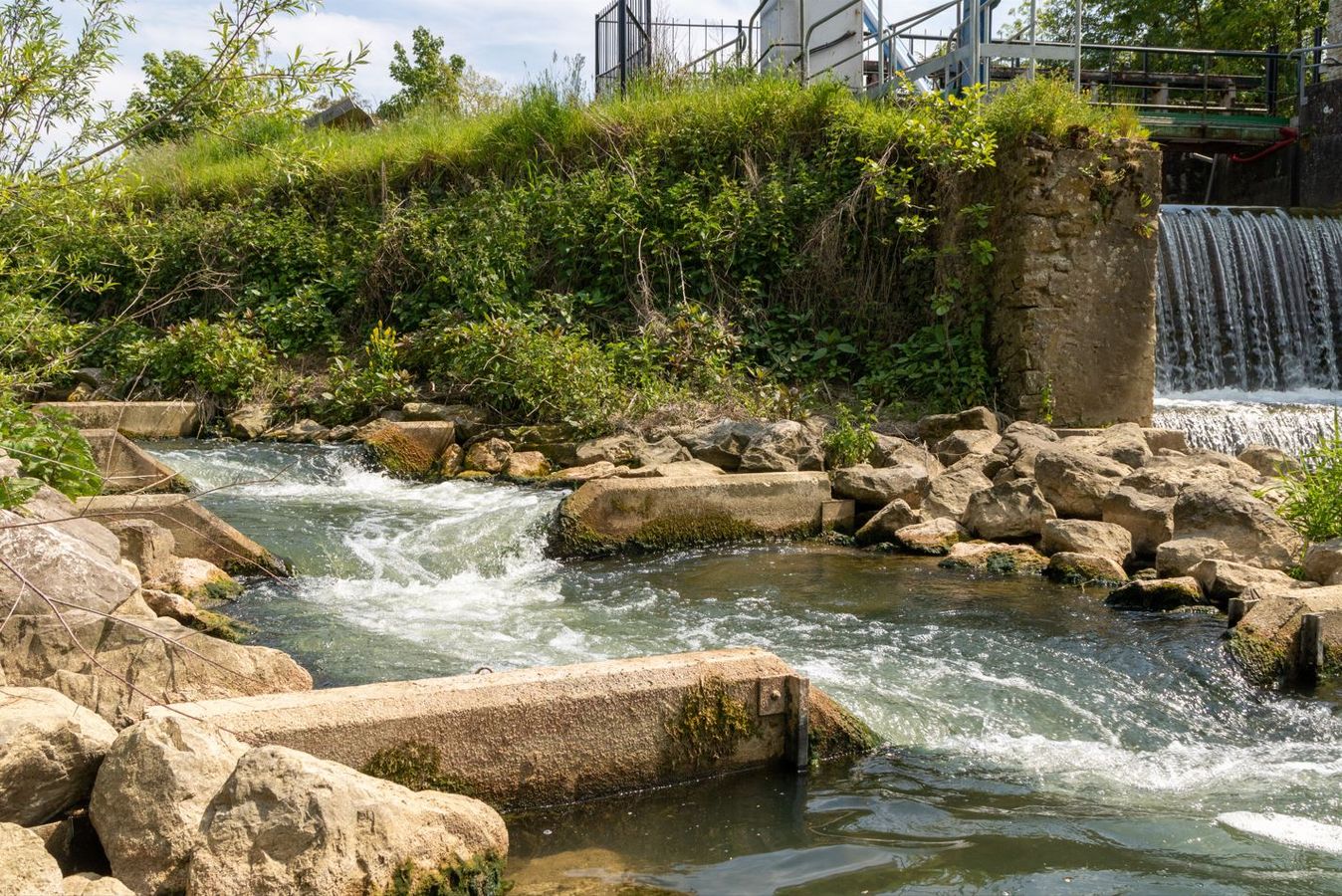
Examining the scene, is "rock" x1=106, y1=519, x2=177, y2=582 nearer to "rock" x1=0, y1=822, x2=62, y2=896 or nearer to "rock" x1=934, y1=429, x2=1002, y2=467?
"rock" x1=0, y1=822, x2=62, y2=896

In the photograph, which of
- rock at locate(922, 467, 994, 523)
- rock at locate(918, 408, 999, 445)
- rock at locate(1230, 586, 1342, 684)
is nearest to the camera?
rock at locate(1230, 586, 1342, 684)

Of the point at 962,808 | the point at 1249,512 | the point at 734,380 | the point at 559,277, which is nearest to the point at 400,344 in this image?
the point at 559,277

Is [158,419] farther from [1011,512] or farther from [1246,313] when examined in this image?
[1246,313]

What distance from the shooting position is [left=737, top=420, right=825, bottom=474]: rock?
31.0 ft

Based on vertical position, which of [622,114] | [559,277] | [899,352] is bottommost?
[899,352]

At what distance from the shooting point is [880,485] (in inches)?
359

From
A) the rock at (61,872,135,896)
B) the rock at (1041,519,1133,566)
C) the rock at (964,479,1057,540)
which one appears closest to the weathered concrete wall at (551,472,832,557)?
the rock at (964,479,1057,540)

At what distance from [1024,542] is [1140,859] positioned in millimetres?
4810

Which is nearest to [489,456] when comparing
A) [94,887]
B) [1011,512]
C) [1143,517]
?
[1011,512]

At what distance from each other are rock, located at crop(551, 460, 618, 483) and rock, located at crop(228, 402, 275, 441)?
3689 mm

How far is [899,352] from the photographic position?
1245 cm

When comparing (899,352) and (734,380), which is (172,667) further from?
(899,352)

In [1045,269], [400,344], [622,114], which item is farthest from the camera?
[622,114]

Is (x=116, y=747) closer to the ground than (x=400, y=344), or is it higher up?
closer to the ground
